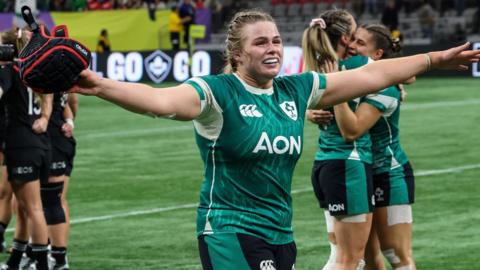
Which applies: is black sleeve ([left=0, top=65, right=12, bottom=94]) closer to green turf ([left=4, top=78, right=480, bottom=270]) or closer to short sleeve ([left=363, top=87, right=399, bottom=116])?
green turf ([left=4, top=78, right=480, bottom=270])

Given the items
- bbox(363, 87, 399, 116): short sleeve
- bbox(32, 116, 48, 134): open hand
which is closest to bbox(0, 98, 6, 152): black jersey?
bbox(32, 116, 48, 134): open hand

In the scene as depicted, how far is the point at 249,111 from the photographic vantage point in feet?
19.6

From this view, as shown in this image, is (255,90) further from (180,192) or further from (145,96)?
(180,192)

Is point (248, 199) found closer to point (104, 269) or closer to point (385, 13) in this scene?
point (104, 269)

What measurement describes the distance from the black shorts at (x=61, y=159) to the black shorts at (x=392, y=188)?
11.0 feet

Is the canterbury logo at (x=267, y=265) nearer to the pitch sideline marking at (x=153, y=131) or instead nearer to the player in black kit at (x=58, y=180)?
the player in black kit at (x=58, y=180)

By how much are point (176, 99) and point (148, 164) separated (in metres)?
12.4

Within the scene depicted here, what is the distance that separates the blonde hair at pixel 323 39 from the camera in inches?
311

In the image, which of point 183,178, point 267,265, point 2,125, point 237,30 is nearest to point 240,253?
point 267,265

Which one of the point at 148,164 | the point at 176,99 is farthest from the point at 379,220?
the point at 148,164

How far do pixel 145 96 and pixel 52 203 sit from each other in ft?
17.4

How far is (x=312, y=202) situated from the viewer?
1417cm

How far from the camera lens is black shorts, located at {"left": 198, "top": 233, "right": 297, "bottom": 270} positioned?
6004 millimetres

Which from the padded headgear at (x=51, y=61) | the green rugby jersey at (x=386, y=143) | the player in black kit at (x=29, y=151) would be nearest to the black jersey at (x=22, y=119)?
the player in black kit at (x=29, y=151)
